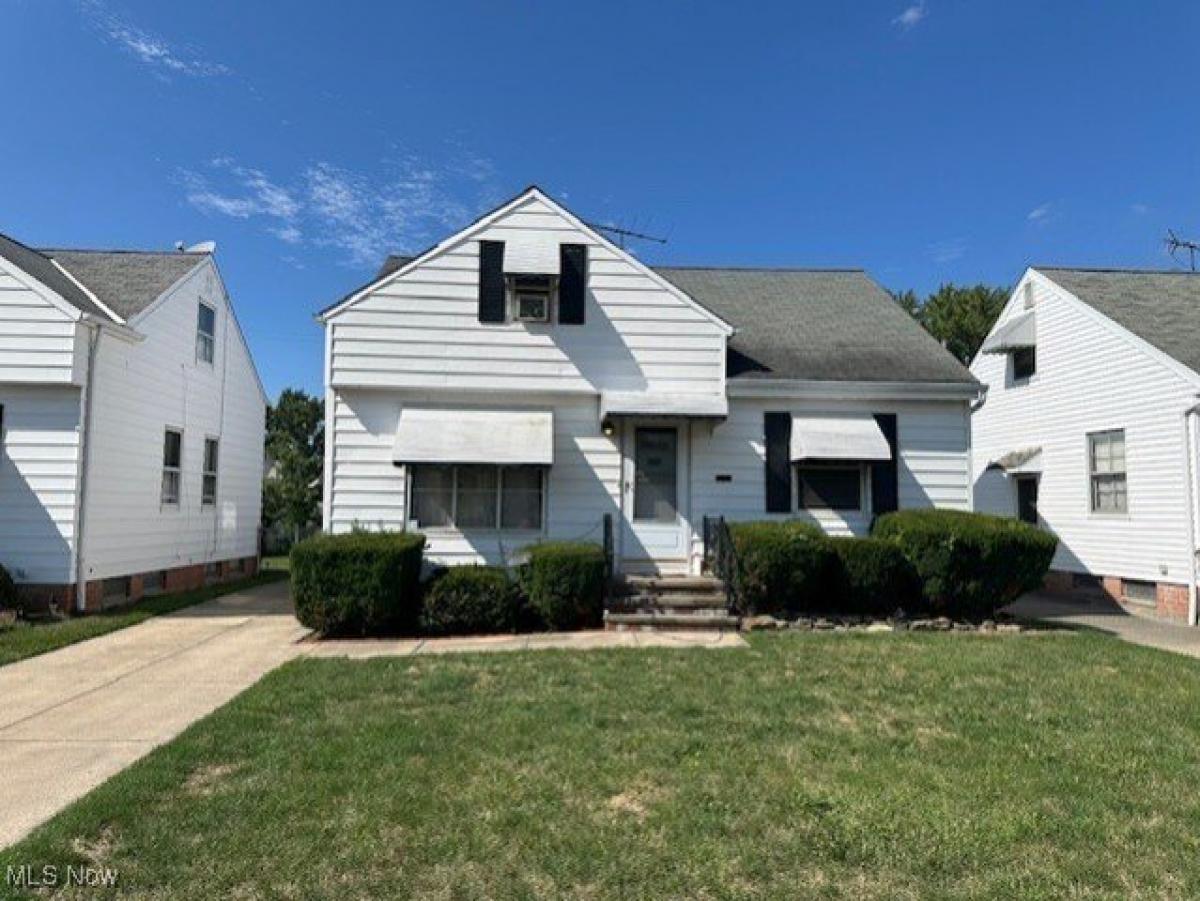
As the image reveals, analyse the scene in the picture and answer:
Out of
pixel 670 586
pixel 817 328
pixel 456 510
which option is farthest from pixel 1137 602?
pixel 456 510

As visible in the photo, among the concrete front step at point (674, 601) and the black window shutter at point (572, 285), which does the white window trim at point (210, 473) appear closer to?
the black window shutter at point (572, 285)

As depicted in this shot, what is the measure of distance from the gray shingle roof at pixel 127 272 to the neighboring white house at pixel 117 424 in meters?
0.04

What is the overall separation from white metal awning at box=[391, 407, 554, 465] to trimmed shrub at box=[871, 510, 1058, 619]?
5.16 metres

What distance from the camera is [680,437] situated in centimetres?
1148

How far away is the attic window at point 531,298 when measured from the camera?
11.3 meters

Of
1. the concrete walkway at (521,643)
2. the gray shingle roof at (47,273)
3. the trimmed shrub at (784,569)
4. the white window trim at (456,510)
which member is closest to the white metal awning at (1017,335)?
the trimmed shrub at (784,569)

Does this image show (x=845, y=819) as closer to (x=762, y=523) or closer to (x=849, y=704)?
(x=849, y=704)

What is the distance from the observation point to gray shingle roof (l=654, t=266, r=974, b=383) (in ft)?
38.4

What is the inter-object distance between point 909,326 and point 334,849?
12.3 m

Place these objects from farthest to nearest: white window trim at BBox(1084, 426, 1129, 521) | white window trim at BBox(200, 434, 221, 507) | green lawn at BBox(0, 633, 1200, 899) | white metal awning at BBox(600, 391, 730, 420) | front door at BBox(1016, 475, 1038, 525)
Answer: front door at BBox(1016, 475, 1038, 525), white window trim at BBox(200, 434, 221, 507), white window trim at BBox(1084, 426, 1129, 521), white metal awning at BBox(600, 391, 730, 420), green lawn at BBox(0, 633, 1200, 899)

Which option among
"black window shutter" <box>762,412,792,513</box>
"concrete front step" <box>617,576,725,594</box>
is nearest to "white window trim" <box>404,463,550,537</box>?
"concrete front step" <box>617,576,725,594</box>

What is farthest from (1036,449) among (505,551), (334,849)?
(334,849)

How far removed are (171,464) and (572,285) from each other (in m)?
8.64

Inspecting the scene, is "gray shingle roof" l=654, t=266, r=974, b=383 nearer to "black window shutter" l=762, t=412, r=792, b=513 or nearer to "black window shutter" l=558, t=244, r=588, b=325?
"black window shutter" l=762, t=412, r=792, b=513
